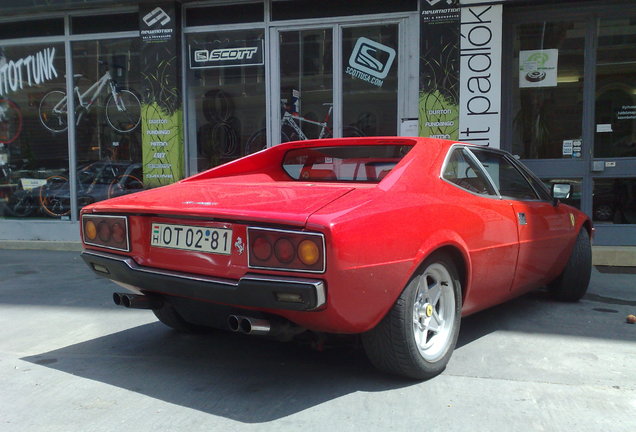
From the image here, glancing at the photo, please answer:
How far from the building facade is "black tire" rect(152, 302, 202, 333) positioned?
15.8 feet

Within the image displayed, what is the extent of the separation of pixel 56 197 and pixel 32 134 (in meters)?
1.23

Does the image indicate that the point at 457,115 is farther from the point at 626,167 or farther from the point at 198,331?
the point at 198,331

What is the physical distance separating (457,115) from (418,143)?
4353 millimetres

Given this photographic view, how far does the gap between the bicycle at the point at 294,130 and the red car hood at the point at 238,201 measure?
4941 mm

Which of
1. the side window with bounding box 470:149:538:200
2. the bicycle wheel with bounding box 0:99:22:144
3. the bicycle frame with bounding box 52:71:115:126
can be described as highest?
the bicycle frame with bounding box 52:71:115:126

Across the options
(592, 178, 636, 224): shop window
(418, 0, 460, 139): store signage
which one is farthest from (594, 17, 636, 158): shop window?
(418, 0, 460, 139): store signage

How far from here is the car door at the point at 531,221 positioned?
12.8 feet

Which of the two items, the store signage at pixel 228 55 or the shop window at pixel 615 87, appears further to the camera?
the store signage at pixel 228 55

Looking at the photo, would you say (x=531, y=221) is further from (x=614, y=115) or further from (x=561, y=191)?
(x=614, y=115)

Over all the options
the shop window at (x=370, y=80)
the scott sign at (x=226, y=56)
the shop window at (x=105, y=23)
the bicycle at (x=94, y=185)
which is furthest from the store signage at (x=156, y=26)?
the shop window at (x=370, y=80)

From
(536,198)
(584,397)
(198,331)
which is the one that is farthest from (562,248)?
(198,331)

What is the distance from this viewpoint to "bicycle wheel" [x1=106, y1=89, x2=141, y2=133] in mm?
8812

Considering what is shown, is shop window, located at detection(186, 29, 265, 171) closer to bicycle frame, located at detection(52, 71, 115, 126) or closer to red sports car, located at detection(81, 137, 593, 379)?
bicycle frame, located at detection(52, 71, 115, 126)

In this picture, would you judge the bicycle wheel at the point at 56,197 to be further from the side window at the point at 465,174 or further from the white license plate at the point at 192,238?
the side window at the point at 465,174
